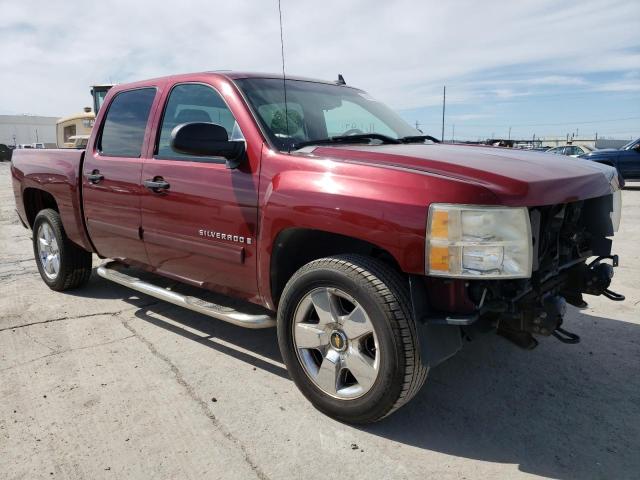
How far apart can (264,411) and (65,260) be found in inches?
116

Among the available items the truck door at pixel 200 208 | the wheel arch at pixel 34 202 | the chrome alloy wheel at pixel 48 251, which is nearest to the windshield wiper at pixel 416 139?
the truck door at pixel 200 208

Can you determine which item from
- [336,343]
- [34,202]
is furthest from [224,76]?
[34,202]

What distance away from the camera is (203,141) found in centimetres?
285

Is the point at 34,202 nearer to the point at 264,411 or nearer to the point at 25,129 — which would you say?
the point at 264,411

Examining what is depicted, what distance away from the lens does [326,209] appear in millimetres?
2559

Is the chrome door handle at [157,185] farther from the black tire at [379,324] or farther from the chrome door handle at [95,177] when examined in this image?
the black tire at [379,324]

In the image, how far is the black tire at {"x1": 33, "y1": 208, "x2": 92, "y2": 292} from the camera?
15.8 feet

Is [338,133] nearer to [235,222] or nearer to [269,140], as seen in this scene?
[269,140]

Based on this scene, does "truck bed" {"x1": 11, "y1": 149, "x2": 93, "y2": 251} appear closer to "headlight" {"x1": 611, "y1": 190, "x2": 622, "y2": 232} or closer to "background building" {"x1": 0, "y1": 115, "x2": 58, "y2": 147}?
"headlight" {"x1": 611, "y1": 190, "x2": 622, "y2": 232}

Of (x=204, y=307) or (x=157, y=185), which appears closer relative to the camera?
(x=204, y=307)

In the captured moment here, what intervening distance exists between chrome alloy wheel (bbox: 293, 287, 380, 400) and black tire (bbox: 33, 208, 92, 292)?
295 centimetres

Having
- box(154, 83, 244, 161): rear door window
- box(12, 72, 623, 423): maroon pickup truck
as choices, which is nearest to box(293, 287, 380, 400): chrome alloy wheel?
box(12, 72, 623, 423): maroon pickup truck

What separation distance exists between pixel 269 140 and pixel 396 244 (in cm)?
107

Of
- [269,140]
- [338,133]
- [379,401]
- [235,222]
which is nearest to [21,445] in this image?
[235,222]
